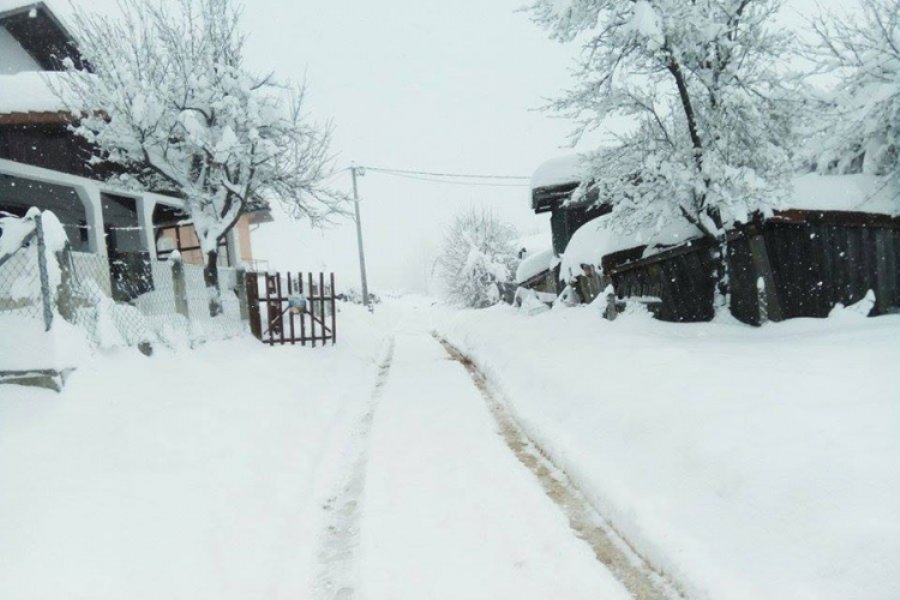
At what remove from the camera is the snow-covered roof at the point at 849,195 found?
8.13 meters

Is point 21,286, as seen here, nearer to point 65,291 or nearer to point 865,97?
point 65,291

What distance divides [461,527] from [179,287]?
6.25m

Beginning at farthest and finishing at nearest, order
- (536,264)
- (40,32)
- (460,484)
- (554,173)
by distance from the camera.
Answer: (536,264)
(554,173)
(40,32)
(460,484)

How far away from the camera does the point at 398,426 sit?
5.80 meters

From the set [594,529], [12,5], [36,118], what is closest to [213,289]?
[36,118]

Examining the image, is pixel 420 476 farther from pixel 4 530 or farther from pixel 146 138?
pixel 146 138

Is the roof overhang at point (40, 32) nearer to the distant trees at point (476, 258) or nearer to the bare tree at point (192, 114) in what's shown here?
the bare tree at point (192, 114)

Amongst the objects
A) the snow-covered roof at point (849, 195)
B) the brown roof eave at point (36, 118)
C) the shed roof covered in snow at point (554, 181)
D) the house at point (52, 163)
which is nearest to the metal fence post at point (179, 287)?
the house at point (52, 163)

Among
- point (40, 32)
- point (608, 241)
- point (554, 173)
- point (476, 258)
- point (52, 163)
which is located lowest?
point (608, 241)

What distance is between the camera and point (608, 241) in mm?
11148

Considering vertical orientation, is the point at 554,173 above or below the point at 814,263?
above

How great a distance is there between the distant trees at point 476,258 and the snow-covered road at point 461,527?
84.8 ft

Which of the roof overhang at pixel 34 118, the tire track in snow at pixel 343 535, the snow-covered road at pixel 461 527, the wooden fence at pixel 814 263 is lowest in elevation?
the tire track in snow at pixel 343 535

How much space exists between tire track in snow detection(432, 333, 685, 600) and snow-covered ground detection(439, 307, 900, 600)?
Result: 7 centimetres
